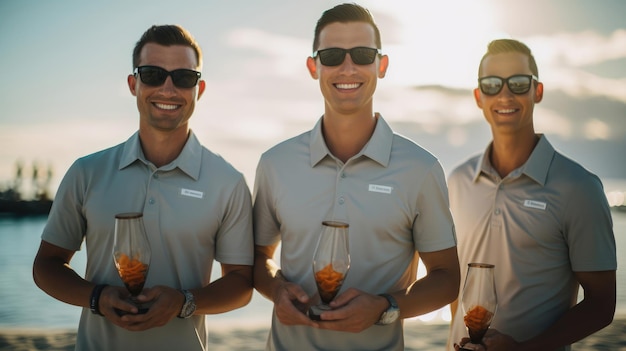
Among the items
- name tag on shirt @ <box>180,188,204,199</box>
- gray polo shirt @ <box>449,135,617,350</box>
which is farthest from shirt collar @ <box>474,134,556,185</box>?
name tag on shirt @ <box>180,188,204,199</box>

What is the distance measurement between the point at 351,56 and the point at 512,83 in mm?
1143

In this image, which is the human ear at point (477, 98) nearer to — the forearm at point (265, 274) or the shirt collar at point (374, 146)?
the shirt collar at point (374, 146)

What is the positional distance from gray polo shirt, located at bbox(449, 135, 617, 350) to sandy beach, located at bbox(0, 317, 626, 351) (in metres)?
7.59

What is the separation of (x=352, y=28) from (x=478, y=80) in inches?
40.3

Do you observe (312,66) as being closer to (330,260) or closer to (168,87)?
(168,87)

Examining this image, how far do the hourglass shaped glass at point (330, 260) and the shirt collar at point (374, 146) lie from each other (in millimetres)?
735

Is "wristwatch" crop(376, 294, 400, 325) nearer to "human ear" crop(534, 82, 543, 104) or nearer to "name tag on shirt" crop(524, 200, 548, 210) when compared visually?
"name tag on shirt" crop(524, 200, 548, 210)

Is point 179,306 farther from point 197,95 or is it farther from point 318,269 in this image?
point 197,95

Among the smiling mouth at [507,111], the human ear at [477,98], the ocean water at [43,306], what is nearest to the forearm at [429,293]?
the smiling mouth at [507,111]

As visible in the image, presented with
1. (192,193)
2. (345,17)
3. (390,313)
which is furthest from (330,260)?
(345,17)

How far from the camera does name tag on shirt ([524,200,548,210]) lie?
3.90m

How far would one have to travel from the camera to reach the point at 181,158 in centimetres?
373

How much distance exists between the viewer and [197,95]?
3.88m

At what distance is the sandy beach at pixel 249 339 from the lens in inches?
438
